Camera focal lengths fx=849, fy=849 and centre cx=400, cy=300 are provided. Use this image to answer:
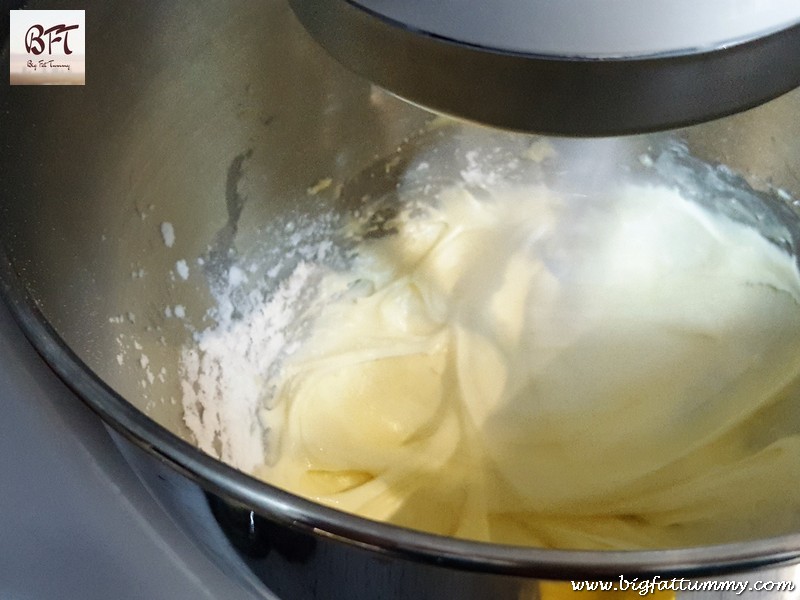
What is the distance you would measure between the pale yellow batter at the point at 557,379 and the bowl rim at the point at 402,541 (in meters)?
0.38

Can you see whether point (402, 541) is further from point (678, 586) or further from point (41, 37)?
point (41, 37)

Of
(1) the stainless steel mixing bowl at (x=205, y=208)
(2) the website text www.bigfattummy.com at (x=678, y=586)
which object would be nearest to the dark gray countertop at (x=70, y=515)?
(1) the stainless steel mixing bowl at (x=205, y=208)

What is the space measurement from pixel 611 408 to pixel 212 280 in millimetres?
419

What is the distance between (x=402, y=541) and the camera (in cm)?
37

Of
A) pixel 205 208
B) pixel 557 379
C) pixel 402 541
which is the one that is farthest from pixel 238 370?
pixel 402 541

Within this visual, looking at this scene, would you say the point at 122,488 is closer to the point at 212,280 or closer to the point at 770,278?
the point at 212,280

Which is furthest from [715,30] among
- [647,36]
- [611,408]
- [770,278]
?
[770,278]

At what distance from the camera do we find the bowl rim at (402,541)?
353 mm

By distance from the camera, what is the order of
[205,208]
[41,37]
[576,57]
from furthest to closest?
[205,208]
[41,37]
[576,57]

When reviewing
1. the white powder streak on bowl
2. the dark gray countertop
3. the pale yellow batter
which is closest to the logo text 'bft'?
the dark gray countertop

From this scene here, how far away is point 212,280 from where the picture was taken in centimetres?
83

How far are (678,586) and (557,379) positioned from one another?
1.56 ft

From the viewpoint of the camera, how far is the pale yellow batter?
0.77 metres

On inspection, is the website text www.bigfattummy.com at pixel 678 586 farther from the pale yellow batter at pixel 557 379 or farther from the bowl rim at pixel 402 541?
the pale yellow batter at pixel 557 379
